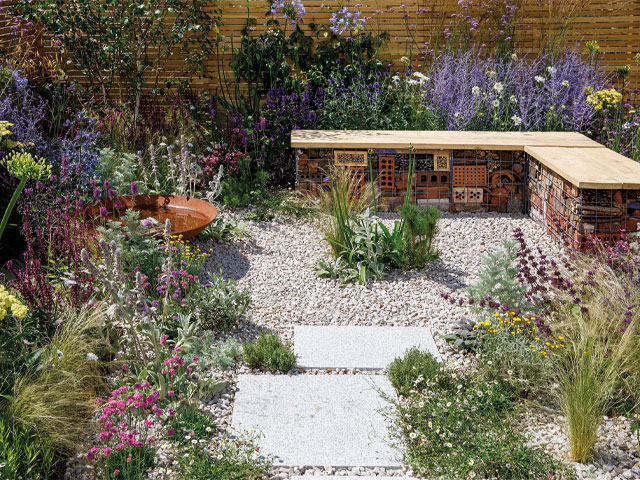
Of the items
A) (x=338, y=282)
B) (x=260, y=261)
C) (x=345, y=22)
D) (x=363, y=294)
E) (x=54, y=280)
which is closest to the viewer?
(x=54, y=280)

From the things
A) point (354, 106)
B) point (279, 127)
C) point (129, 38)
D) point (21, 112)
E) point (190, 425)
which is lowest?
point (190, 425)

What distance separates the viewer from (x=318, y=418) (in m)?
3.10

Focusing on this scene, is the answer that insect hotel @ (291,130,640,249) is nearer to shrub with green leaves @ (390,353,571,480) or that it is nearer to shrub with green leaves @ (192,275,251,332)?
shrub with green leaves @ (192,275,251,332)

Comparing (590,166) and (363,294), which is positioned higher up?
(590,166)

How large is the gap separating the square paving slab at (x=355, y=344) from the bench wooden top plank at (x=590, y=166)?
1.82 meters

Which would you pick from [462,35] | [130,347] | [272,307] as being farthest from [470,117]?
[130,347]

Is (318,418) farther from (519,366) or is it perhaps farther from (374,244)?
(374,244)

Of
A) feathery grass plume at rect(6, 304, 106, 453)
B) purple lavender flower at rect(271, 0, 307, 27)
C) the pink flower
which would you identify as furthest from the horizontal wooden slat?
the pink flower

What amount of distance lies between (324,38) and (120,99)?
92.4 inches

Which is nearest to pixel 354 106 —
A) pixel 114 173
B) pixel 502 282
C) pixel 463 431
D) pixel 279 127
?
pixel 279 127

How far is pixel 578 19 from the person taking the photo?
7.69 metres

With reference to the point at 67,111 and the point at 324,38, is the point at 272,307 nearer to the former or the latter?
the point at 67,111

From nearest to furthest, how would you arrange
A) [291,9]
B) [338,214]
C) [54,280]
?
[54,280] → [338,214] → [291,9]

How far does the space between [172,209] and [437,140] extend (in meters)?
2.40
